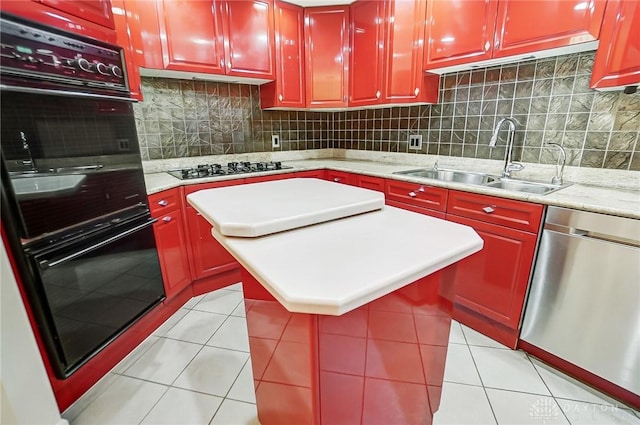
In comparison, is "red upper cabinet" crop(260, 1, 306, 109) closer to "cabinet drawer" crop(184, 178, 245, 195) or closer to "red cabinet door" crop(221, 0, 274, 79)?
"red cabinet door" crop(221, 0, 274, 79)

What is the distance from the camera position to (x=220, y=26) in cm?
231

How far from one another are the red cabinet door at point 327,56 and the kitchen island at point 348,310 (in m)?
2.03

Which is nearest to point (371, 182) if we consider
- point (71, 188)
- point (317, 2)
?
point (317, 2)

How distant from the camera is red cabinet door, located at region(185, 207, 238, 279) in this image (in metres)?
2.19

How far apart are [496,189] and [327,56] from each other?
1964 millimetres

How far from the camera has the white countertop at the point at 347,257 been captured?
60cm

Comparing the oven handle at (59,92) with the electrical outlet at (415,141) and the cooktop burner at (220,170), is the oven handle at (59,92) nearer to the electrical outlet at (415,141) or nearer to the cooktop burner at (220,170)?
the cooktop burner at (220,170)

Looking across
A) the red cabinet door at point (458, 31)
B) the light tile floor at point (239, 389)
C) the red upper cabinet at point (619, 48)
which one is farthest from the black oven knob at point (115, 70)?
the red upper cabinet at point (619, 48)

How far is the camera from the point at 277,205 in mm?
1092

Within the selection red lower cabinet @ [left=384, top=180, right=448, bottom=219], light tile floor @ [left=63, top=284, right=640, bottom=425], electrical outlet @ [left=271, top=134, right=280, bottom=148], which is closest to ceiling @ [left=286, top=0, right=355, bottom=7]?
electrical outlet @ [left=271, top=134, right=280, bottom=148]

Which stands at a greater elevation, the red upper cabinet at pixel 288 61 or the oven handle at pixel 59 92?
the red upper cabinet at pixel 288 61

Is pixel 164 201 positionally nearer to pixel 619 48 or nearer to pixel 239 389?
pixel 239 389

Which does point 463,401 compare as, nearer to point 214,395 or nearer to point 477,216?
point 477,216

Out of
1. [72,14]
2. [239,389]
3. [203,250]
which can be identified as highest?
[72,14]
